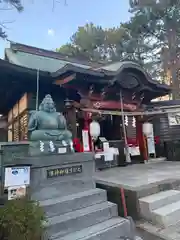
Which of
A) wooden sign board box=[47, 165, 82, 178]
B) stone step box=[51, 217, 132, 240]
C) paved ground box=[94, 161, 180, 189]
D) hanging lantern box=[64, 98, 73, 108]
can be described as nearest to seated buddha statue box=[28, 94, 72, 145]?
wooden sign board box=[47, 165, 82, 178]

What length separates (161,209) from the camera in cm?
380

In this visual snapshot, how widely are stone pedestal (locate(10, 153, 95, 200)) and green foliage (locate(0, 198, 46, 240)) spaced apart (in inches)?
30.7

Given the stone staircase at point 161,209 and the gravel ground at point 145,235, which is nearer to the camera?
the gravel ground at point 145,235

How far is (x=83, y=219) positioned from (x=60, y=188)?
63 cm

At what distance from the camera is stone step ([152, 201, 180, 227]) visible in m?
3.57

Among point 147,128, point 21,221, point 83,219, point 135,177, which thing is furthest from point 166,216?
point 147,128

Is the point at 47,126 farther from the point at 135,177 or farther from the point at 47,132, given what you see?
the point at 135,177

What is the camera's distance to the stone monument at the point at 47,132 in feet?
11.7

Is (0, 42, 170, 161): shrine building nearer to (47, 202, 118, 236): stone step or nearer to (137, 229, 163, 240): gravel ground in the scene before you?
(47, 202, 118, 236): stone step

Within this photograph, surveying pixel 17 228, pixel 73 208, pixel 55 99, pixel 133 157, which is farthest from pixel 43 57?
pixel 17 228

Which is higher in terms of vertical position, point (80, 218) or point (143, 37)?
point (143, 37)

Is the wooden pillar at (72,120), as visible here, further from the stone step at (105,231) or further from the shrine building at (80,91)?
the stone step at (105,231)

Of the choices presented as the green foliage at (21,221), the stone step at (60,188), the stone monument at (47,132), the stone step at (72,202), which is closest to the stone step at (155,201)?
the stone step at (72,202)

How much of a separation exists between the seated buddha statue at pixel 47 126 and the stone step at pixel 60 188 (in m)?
0.75
